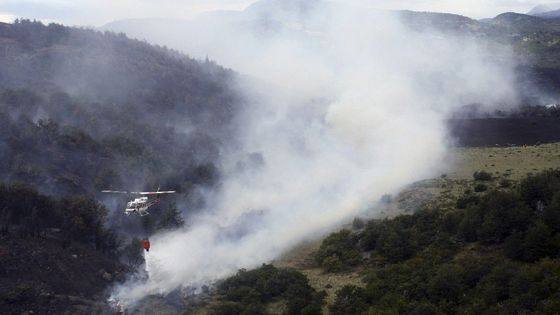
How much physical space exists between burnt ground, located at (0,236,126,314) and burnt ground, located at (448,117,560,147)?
6397 centimetres

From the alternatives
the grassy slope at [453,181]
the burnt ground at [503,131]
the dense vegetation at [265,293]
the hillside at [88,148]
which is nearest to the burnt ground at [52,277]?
the hillside at [88,148]

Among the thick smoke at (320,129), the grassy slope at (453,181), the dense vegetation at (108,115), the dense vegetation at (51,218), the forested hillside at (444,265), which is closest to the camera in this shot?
the forested hillside at (444,265)

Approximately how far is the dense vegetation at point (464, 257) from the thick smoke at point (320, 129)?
8598mm

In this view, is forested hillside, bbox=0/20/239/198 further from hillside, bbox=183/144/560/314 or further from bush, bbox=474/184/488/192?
bush, bbox=474/184/488/192

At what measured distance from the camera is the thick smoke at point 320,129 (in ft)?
142

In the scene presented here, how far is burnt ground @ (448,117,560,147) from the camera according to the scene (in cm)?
8506

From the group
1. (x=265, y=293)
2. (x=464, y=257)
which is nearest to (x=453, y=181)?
(x=464, y=257)

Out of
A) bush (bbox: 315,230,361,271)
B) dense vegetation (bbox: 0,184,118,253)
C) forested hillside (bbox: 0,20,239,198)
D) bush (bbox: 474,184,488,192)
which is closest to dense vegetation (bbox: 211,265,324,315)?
bush (bbox: 315,230,361,271)

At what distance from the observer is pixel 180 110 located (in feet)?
280

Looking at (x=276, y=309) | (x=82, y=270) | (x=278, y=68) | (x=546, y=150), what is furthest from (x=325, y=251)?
(x=278, y=68)

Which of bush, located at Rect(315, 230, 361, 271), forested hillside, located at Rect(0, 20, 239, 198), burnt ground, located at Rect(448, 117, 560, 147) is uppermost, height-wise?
forested hillside, located at Rect(0, 20, 239, 198)

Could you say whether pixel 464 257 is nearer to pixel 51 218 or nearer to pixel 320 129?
pixel 51 218

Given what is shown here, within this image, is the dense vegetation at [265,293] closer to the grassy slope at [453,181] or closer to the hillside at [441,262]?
the hillside at [441,262]

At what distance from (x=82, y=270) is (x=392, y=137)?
50051 millimetres
